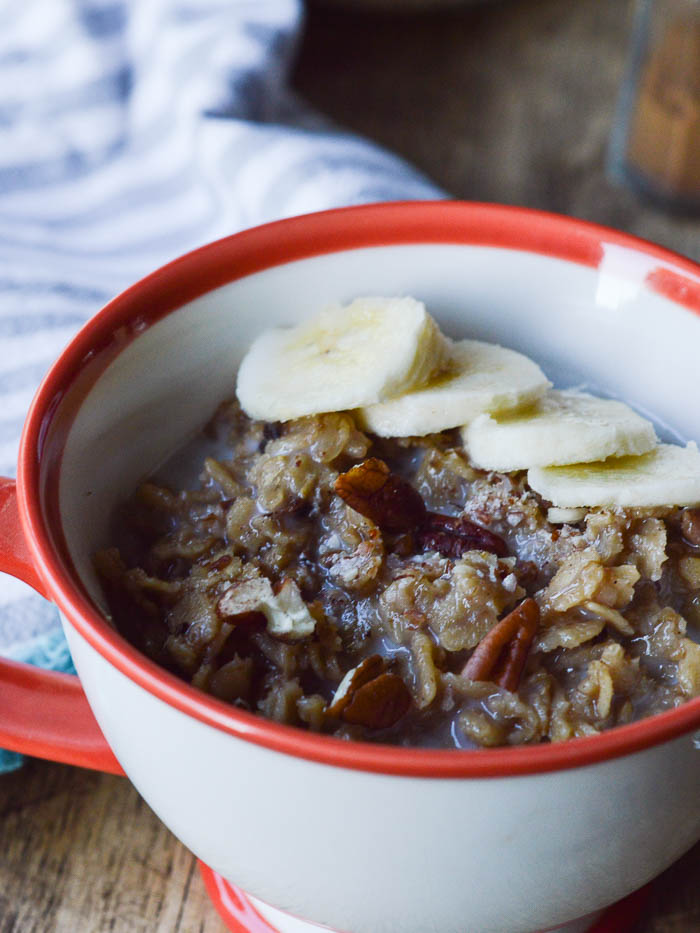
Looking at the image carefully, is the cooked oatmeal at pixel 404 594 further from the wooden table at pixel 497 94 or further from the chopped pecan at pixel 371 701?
the wooden table at pixel 497 94

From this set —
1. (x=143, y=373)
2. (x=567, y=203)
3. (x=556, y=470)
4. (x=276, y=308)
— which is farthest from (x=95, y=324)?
(x=567, y=203)

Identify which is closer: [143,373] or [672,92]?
[143,373]

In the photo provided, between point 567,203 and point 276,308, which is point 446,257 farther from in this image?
point 567,203

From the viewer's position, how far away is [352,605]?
1027 mm

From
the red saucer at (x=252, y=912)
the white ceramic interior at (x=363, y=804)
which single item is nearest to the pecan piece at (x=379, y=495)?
the white ceramic interior at (x=363, y=804)

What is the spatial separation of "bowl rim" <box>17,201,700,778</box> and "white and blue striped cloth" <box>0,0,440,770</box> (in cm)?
50

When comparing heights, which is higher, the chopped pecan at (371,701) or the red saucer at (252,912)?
the chopped pecan at (371,701)

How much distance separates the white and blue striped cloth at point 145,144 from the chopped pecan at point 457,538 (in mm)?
788

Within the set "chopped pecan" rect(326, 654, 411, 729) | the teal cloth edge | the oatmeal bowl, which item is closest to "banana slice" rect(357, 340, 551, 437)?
the oatmeal bowl

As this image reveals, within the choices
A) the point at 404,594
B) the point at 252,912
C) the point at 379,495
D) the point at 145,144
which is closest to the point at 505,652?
the point at 404,594

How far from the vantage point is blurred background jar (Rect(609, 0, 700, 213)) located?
6.53 feet

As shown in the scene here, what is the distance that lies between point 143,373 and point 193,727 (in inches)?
20.8

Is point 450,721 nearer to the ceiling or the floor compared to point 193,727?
nearer to the floor

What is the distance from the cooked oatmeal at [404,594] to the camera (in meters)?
0.93
